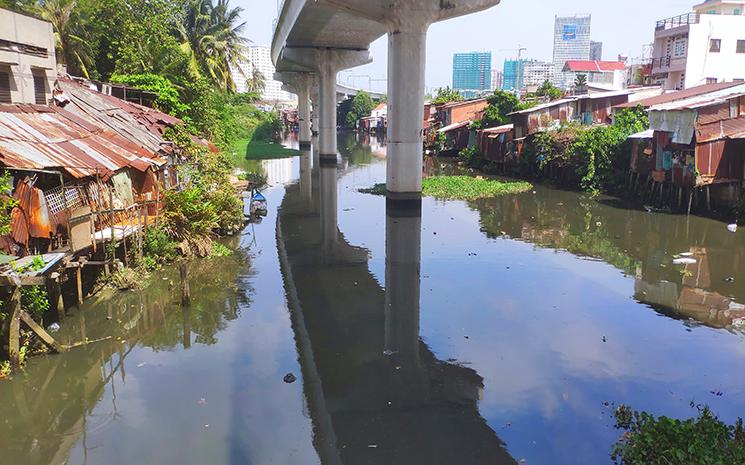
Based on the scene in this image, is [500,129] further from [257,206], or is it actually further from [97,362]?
[97,362]

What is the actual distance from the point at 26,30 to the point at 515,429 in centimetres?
1458

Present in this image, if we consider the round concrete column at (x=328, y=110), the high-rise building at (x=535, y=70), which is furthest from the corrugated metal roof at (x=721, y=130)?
the high-rise building at (x=535, y=70)

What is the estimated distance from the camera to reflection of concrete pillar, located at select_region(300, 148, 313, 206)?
27186 millimetres

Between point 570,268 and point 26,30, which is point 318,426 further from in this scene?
point 26,30

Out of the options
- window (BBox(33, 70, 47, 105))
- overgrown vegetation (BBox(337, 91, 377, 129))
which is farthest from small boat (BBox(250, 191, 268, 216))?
overgrown vegetation (BBox(337, 91, 377, 129))

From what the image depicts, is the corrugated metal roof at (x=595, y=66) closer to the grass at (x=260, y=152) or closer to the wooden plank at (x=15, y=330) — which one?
the grass at (x=260, y=152)

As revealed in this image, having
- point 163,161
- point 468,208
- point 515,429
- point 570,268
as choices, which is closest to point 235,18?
point 468,208

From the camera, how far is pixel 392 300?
1227 centimetres

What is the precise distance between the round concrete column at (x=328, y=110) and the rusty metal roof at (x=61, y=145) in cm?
2794

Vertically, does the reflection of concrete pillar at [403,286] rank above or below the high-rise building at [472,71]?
below

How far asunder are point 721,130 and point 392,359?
1679cm

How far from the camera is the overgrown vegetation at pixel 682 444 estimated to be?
578 centimetres

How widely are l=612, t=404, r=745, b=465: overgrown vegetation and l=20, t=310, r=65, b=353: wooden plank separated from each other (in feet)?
25.4

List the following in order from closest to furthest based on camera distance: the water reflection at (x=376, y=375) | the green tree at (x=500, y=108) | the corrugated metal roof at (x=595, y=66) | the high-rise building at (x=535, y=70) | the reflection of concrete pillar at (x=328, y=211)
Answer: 1. the water reflection at (x=376, y=375)
2. the reflection of concrete pillar at (x=328, y=211)
3. the green tree at (x=500, y=108)
4. the corrugated metal roof at (x=595, y=66)
5. the high-rise building at (x=535, y=70)
